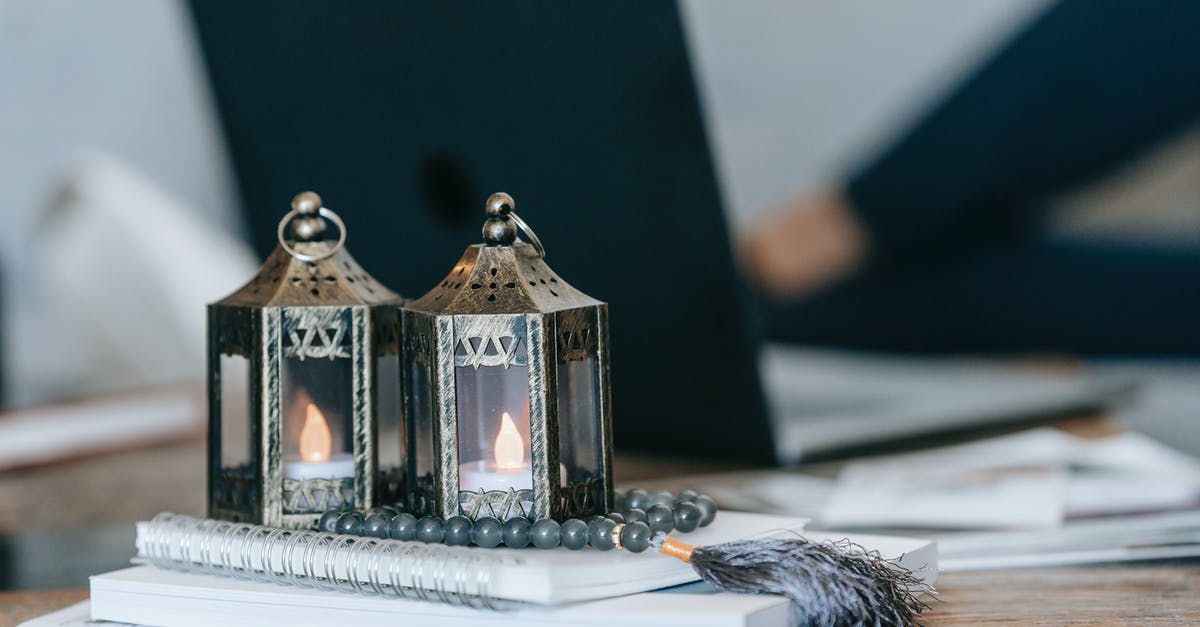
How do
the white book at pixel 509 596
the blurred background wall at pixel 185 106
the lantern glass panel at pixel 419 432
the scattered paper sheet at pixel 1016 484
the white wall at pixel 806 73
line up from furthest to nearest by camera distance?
the white wall at pixel 806 73 < the blurred background wall at pixel 185 106 < the scattered paper sheet at pixel 1016 484 < the lantern glass panel at pixel 419 432 < the white book at pixel 509 596

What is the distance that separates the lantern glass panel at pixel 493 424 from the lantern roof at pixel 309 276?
9 centimetres

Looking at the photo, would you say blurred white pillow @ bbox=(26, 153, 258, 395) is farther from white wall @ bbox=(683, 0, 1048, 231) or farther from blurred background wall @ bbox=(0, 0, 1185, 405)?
white wall @ bbox=(683, 0, 1048, 231)

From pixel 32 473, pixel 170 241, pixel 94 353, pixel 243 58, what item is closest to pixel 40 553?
pixel 32 473

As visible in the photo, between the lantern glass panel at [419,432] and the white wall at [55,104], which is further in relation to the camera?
the white wall at [55,104]

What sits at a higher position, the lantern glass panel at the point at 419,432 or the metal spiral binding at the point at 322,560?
the lantern glass panel at the point at 419,432

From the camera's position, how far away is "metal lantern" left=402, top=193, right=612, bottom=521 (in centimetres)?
54

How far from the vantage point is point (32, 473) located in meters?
1.11

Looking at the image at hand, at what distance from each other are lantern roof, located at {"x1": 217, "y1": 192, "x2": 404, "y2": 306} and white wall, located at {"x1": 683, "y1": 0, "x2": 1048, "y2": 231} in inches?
80.7

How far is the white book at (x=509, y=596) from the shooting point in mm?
469

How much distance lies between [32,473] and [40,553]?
1.24 ft

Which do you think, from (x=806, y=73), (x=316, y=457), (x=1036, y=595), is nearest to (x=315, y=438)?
(x=316, y=457)

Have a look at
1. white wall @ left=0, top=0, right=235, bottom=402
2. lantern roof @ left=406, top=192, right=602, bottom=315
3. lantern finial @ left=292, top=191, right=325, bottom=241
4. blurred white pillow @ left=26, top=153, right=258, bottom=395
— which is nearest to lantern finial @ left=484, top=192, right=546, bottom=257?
lantern roof @ left=406, top=192, right=602, bottom=315

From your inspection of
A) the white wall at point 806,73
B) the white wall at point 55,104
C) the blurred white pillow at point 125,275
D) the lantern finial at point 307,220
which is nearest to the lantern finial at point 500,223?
the lantern finial at point 307,220

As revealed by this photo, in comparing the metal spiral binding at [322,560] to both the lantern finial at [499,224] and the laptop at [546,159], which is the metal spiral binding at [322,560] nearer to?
the lantern finial at [499,224]
